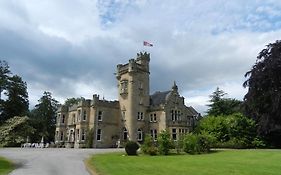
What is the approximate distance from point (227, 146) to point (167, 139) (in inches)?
491

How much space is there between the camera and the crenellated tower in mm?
54125

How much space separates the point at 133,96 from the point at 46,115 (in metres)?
31.3

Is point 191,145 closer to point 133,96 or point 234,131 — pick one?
point 234,131

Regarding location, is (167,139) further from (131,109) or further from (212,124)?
(131,109)

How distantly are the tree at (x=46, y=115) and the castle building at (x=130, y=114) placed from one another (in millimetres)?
17724

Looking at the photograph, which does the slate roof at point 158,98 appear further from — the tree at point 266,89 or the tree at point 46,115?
the tree at point 46,115

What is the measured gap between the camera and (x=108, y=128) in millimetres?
54656

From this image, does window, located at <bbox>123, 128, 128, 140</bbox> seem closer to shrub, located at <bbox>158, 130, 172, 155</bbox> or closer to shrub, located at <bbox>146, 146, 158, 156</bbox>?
shrub, located at <bbox>158, 130, 172, 155</bbox>

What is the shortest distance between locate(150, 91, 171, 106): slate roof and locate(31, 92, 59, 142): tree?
2698cm

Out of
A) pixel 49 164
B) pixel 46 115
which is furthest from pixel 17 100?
pixel 49 164

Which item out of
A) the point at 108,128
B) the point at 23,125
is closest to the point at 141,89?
the point at 108,128

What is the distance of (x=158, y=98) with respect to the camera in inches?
2303

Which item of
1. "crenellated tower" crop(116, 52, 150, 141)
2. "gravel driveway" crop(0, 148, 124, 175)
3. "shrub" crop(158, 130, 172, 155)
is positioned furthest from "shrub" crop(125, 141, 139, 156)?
"crenellated tower" crop(116, 52, 150, 141)

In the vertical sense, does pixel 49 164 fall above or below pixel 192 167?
above
